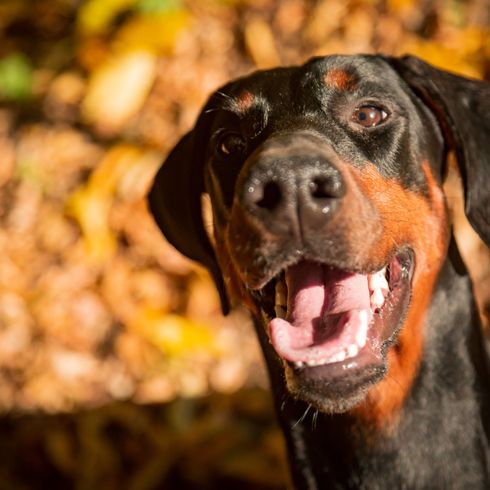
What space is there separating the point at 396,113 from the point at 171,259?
7.88ft

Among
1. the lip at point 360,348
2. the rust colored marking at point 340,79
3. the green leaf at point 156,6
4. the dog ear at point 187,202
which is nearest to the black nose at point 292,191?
the lip at point 360,348

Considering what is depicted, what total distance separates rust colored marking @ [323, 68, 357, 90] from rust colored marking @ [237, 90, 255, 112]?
25 cm

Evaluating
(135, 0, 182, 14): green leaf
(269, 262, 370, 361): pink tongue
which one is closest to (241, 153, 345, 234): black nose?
(269, 262, 370, 361): pink tongue

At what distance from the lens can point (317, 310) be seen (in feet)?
8.25

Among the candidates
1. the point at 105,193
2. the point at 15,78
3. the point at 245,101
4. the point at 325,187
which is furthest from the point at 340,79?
the point at 15,78

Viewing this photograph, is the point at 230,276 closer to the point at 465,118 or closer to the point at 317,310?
the point at 317,310

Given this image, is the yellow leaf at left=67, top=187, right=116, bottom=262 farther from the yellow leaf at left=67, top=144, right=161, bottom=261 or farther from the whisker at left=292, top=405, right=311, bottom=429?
the whisker at left=292, top=405, right=311, bottom=429

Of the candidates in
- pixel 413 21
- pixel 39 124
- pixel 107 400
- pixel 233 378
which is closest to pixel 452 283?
pixel 233 378

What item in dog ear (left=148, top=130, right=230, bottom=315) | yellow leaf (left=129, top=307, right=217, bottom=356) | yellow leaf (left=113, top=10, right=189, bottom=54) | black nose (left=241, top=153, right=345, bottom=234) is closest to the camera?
black nose (left=241, top=153, right=345, bottom=234)

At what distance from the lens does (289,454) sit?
9.44 ft

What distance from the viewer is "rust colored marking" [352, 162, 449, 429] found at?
2.60 meters

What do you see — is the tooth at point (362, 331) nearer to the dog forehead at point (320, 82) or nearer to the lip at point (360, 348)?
the lip at point (360, 348)

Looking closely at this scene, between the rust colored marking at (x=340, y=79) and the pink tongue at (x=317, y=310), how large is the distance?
0.60 m

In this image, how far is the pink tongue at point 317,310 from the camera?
239cm
